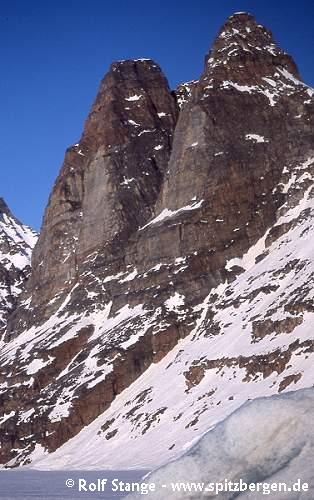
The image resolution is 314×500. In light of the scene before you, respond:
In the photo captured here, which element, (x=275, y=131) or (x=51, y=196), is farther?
(x=51, y=196)

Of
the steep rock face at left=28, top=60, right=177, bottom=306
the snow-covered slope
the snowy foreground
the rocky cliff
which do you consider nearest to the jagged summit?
the rocky cliff

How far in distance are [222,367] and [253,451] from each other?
263ft

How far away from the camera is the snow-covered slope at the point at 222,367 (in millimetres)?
82375

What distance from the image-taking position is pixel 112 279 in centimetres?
13388

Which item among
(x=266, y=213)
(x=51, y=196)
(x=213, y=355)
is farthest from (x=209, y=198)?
(x=51, y=196)

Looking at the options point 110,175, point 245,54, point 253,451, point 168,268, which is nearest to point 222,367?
point 168,268

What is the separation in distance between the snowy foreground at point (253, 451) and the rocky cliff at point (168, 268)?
211 ft

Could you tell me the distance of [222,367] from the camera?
303 ft

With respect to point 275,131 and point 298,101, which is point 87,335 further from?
point 298,101

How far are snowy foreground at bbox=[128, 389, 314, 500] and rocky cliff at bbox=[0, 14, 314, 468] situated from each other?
64252 mm

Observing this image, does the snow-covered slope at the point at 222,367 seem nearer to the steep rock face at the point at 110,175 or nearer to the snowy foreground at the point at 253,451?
the steep rock face at the point at 110,175

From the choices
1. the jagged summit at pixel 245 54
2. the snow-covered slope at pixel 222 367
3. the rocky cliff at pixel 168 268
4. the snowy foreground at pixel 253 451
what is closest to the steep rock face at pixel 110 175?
the rocky cliff at pixel 168 268

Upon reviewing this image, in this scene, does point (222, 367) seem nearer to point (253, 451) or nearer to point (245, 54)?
point (245, 54)

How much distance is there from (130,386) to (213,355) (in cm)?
1612
